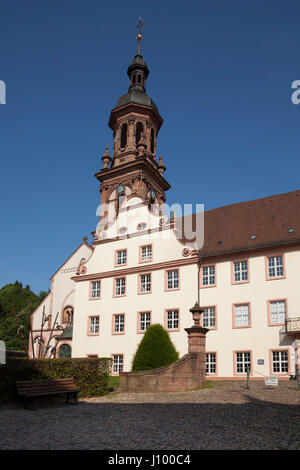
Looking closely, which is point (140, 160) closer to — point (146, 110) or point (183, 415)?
point (146, 110)

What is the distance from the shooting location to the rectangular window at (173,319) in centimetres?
2781

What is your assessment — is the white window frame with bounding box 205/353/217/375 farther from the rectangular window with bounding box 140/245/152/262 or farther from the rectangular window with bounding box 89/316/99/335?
the rectangular window with bounding box 89/316/99/335

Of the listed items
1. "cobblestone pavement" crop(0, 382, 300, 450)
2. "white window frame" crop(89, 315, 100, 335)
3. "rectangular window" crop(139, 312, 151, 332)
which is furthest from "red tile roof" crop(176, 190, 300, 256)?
"cobblestone pavement" crop(0, 382, 300, 450)

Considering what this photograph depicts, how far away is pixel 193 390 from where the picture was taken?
57.8ft

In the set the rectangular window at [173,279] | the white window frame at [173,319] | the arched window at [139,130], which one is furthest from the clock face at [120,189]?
the white window frame at [173,319]

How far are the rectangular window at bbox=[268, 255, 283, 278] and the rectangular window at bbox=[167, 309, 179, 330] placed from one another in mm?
6544

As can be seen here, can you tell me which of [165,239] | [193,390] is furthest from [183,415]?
[165,239]

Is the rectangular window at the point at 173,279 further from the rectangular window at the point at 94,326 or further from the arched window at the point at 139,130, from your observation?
the arched window at the point at 139,130

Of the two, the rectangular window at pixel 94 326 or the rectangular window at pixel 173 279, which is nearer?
the rectangular window at pixel 173 279

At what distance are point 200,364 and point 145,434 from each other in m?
10.3

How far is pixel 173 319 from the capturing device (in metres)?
28.0

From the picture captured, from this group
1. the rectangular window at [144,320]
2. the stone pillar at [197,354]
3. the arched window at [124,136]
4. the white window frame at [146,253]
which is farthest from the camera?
the arched window at [124,136]

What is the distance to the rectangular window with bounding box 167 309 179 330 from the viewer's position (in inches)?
1095

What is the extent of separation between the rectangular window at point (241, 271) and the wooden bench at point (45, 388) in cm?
1489
